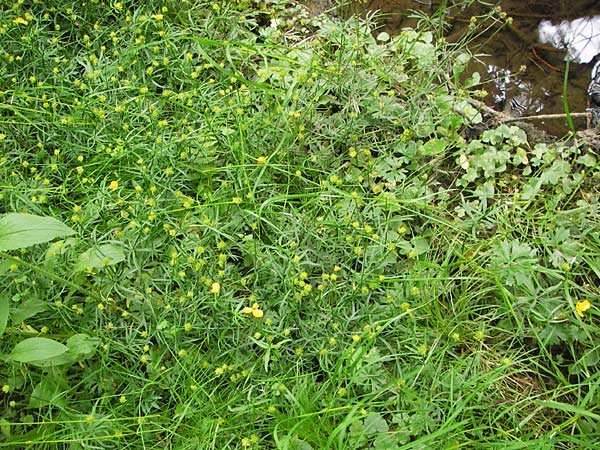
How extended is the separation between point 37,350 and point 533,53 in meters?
2.76

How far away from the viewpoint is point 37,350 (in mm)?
2051

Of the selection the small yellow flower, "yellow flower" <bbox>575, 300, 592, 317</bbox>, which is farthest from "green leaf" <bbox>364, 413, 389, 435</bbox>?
"yellow flower" <bbox>575, 300, 592, 317</bbox>

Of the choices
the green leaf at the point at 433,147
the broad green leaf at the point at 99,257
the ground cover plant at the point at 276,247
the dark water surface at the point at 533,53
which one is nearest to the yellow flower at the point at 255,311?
the ground cover plant at the point at 276,247

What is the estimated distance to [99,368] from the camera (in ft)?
7.62

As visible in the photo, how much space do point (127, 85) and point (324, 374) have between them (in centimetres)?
161

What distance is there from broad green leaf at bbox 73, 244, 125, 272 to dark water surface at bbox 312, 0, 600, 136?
1.98 m

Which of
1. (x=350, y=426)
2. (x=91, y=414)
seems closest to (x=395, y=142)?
(x=350, y=426)

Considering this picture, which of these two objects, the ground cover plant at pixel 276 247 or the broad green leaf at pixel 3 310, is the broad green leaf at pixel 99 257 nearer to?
the ground cover plant at pixel 276 247

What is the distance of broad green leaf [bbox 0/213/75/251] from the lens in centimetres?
193

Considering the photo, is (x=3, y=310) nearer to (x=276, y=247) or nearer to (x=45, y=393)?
(x=45, y=393)

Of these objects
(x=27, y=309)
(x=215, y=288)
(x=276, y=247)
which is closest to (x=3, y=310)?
(x=27, y=309)

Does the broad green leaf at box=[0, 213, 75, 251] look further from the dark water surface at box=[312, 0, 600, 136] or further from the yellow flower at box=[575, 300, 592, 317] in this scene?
the dark water surface at box=[312, 0, 600, 136]

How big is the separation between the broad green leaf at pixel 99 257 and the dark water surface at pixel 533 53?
1.98 metres

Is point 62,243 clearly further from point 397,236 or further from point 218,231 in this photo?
point 397,236
